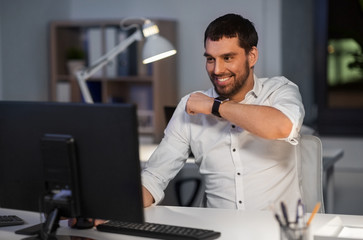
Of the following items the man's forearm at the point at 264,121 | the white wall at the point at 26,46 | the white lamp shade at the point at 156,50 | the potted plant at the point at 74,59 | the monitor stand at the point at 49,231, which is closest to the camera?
the monitor stand at the point at 49,231

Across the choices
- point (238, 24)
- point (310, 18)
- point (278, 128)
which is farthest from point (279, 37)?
point (278, 128)

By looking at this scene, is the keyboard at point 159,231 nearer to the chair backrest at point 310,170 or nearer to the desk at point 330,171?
the chair backrest at point 310,170

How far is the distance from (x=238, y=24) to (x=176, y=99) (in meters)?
2.28

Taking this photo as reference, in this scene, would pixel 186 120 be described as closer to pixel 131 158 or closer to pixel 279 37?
pixel 131 158

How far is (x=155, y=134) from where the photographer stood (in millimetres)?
4395

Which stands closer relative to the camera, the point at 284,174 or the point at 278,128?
the point at 278,128

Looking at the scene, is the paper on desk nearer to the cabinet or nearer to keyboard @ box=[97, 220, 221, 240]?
keyboard @ box=[97, 220, 221, 240]

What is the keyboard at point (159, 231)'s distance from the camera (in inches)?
67.3

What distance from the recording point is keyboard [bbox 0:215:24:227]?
1.93 m

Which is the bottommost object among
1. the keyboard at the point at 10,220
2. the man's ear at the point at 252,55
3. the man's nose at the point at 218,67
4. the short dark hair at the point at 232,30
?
the keyboard at the point at 10,220

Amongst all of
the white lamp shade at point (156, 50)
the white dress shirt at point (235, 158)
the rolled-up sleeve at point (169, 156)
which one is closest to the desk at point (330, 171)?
the white lamp shade at point (156, 50)

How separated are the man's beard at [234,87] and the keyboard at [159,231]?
0.66 meters

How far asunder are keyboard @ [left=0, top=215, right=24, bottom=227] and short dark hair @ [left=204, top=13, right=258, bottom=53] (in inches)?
35.8

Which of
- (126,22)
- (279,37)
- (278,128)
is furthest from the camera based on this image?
(126,22)
